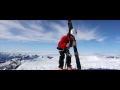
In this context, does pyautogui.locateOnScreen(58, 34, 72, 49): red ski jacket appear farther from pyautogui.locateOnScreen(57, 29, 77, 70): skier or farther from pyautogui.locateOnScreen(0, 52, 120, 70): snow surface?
pyautogui.locateOnScreen(0, 52, 120, 70): snow surface

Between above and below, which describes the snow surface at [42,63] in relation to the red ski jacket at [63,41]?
below

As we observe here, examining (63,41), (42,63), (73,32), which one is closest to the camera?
(73,32)

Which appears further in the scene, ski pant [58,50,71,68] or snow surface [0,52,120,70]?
snow surface [0,52,120,70]

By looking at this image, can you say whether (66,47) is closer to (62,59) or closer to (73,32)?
(62,59)

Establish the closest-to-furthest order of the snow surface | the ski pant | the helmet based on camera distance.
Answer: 1. the helmet
2. the ski pant
3. the snow surface

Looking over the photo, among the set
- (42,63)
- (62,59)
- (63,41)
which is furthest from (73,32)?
(42,63)

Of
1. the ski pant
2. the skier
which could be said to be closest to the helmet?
the skier

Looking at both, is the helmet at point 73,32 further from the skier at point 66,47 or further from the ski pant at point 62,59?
the ski pant at point 62,59

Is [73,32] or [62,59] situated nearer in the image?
[73,32]

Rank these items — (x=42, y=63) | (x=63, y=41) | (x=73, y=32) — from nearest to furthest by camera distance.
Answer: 1. (x=73, y=32)
2. (x=63, y=41)
3. (x=42, y=63)

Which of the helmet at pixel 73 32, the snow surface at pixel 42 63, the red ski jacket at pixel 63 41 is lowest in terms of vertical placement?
the snow surface at pixel 42 63

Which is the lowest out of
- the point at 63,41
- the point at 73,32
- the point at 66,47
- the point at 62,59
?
the point at 62,59

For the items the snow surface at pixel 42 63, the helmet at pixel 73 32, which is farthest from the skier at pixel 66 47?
the snow surface at pixel 42 63
